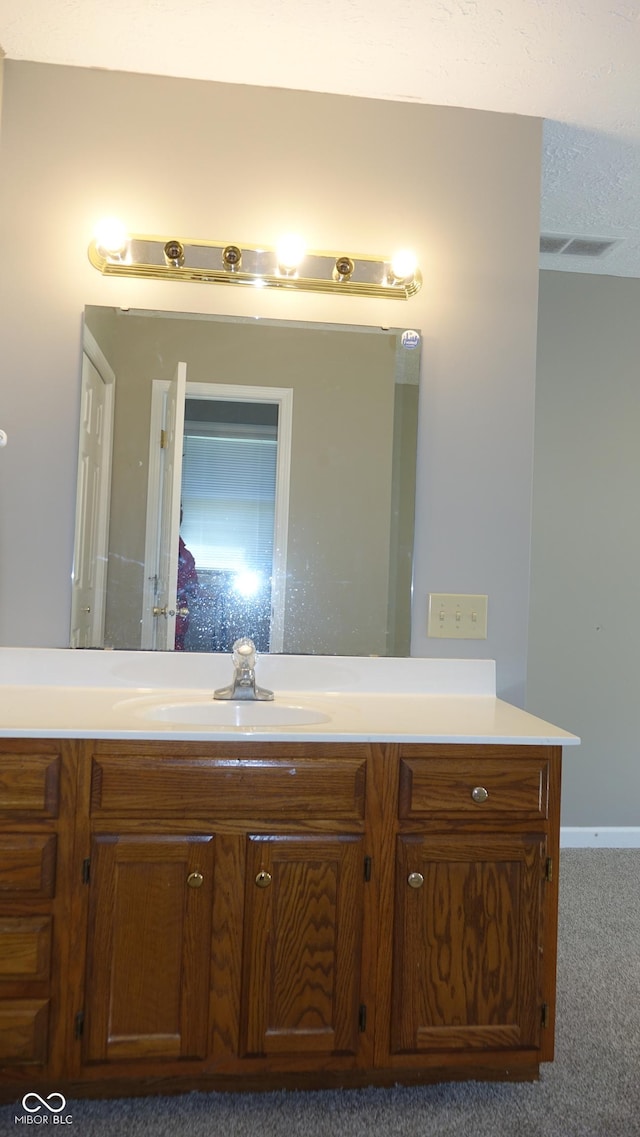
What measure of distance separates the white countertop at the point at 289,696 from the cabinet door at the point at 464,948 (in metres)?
0.25

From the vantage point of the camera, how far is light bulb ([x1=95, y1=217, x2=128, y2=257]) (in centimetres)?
215

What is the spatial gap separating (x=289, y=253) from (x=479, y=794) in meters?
1.45

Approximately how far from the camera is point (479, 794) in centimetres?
175

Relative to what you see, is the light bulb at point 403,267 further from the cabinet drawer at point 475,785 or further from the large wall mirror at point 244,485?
the cabinet drawer at point 475,785

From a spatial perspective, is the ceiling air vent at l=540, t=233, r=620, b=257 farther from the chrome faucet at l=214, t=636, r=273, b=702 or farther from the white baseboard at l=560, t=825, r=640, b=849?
the white baseboard at l=560, t=825, r=640, b=849

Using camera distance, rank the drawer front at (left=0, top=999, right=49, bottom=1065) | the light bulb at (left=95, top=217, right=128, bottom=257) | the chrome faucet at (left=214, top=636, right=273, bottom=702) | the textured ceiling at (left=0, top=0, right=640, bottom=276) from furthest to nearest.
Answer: the light bulb at (left=95, top=217, right=128, bottom=257)
the chrome faucet at (left=214, top=636, right=273, bottom=702)
the textured ceiling at (left=0, top=0, right=640, bottom=276)
the drawer front at (left=0, top=999, right=49, bottom=1065)

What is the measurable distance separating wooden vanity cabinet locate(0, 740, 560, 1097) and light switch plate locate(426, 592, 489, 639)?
21.6 inches

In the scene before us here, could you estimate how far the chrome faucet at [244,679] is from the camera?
6.70 ft

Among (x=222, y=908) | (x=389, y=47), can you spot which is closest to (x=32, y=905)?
(x=222, y=908)

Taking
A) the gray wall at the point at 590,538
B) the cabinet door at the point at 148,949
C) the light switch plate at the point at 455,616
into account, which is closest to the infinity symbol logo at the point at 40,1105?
the cabinet door at the point at 148,949

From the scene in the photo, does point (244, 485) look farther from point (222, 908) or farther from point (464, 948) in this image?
point (464, 948)

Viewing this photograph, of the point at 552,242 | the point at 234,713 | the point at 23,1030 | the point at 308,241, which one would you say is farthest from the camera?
the point at 552,242

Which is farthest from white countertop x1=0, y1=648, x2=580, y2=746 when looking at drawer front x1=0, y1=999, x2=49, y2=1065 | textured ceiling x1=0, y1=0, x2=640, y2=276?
textured ceiling x1=0, y1=0, x2=640, y2=276

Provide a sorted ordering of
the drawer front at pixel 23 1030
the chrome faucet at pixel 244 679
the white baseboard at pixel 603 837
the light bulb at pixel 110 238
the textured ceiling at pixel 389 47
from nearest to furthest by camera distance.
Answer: the drawer front at pixel 23 1030 → the textured ceiling at pixel 389 47 → the chrome faucet at pixel 244 679 → the light bulb at pixel 110 238 → the white baseboard at pixel 603 837
